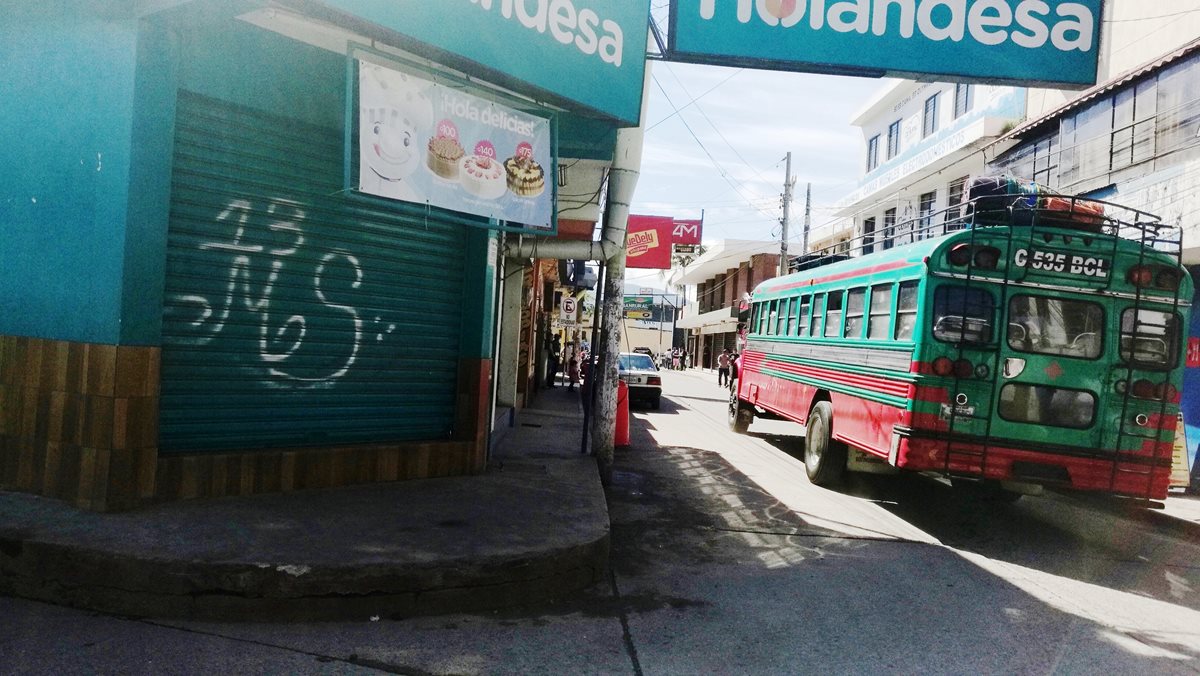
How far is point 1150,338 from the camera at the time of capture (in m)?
7.42

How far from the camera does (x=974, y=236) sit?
731cm

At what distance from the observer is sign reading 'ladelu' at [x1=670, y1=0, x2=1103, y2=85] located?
7453mm

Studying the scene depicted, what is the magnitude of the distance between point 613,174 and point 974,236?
377cm

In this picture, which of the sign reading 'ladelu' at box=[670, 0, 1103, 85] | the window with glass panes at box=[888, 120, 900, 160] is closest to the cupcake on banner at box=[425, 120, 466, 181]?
the sign reading 'ladelu' at box=[670, 0, 1103, 85]

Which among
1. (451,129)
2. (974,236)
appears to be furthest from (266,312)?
(974,236)

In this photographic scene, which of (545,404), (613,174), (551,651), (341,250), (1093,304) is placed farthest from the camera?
(545,404)

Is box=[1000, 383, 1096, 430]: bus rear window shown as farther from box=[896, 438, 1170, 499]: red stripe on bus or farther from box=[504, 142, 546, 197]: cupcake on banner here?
box=[504, 142, 546, 197]: cupcake on banner

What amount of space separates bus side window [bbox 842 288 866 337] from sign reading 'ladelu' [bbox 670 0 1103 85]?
2.54 m

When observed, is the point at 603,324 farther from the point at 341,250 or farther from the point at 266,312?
the point at 266,312

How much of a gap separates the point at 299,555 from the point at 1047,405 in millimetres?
6389

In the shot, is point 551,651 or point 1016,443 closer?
point 551,651

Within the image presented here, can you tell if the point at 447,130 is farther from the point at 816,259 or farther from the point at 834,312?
the point at 816,259

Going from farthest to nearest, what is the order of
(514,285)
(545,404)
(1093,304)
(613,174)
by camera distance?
(545,404) → (514,285) → (613,174) → (1093,304)

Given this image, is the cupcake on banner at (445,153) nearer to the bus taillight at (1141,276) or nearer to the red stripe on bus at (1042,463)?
the red stripe on bus at (1042,463)
